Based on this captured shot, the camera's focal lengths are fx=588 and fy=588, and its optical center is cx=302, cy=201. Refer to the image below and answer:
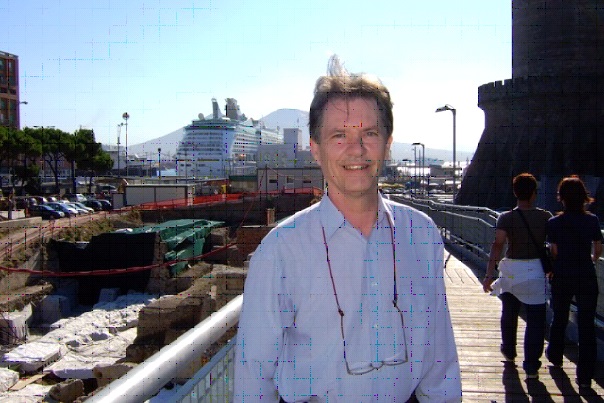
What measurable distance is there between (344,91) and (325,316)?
1.55ft

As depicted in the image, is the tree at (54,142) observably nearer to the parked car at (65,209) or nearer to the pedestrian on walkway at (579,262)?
the parked car at (65,209)

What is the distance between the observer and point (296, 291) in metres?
1.22

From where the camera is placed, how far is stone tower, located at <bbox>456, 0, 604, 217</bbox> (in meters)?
16.5

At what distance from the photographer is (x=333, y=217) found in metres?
Result: 1.26

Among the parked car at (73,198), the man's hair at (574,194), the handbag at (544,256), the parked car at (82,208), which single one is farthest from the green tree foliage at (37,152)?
the man's hair at (574,194)

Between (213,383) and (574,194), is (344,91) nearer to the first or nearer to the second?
(213,383)

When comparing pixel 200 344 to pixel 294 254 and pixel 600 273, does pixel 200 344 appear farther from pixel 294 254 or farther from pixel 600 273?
pixel 600 273

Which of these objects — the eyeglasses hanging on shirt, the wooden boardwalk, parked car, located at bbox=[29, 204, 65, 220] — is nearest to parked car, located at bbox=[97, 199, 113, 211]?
parked car, located at bbox=[29, 204, 65, 220]

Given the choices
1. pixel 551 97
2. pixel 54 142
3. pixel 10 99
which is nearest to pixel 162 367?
pixel 551 97

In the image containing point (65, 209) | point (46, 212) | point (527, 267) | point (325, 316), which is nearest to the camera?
point (325, 316)

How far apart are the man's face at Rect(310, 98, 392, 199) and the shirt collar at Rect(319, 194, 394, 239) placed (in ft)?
0.14

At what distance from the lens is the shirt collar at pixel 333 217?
1.25 metres

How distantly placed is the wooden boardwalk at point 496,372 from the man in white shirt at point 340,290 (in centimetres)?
156

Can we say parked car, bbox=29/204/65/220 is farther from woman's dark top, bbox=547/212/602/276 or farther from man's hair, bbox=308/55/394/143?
man's hair, bbox=308/55/394/143
